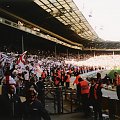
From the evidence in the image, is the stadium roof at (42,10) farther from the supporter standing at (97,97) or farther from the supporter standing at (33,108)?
the supporter standing at (33,108)

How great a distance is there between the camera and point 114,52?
4269 inches

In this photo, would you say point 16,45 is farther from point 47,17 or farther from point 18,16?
point 18,16

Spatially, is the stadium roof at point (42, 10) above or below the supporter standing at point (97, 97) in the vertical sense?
above

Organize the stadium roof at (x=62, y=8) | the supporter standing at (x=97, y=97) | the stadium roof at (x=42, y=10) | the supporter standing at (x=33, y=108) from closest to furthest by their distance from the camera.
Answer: the supporter standing at (x=33, y=108)
the supporter standing at (x=97, y=97)
the stadium roof at (x=42, y=10)
the stadium roof at (x=62, y=8)

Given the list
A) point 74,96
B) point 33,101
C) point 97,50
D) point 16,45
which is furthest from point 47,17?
point 97,50

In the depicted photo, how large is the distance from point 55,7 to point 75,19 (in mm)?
12693

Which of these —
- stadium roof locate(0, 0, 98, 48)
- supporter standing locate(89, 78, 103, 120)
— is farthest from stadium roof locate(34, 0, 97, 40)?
supporter standing locate(89, 78, 103, 120)

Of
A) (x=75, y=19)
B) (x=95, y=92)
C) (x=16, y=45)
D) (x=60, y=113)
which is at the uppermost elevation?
(x=75, y=19)

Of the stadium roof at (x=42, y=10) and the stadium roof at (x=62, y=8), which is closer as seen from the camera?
the stadium roof at (x=42, y=10)

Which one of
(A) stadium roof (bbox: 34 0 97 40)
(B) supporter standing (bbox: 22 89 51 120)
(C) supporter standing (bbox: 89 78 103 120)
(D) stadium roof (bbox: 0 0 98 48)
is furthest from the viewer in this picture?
(A) stadium roof (bbox: 34 0 97 40)

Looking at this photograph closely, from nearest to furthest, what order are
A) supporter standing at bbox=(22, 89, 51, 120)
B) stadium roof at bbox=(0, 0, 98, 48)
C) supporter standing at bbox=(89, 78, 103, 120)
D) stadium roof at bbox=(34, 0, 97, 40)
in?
supporter standing at bbox=(22, 89, 51, 120), supporter standing at bbox=(89, 78, 103, 120), stadium roof at bbox=(0, 0, 98, 48), stadium roof at bbox=(34, 0, 97, 40)

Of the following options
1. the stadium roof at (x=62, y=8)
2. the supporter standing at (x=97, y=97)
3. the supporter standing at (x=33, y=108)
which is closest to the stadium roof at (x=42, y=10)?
the stadium roof at (x=62, y=8)

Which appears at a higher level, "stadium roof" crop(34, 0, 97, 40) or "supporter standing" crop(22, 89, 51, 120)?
"stadium roof" crop(34, 0, 97, 40)

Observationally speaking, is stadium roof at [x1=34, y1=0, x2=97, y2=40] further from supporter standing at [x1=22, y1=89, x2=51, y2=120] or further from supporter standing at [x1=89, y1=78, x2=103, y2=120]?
supporter standing at [x1=22, y1=89, x2=51, y2=120]
